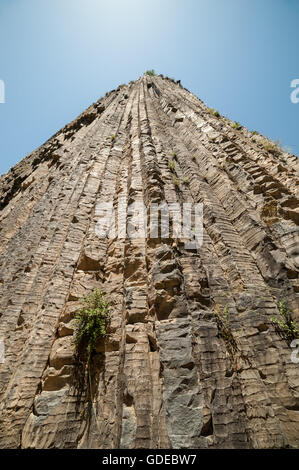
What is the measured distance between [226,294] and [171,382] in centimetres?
156

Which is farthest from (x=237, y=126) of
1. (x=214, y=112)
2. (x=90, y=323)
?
(x=90, y=323)

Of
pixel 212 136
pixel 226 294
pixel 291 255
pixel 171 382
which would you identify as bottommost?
pixel 171 382

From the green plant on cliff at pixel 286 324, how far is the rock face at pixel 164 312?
0.27 ft

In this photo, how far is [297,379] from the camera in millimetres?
2535

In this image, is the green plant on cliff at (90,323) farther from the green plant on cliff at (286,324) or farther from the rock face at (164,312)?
the green plant on cliff at (286,324)

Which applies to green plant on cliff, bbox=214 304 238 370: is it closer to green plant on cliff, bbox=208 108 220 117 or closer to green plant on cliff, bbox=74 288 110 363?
green plant on cliff, bbox=74 288 110 363

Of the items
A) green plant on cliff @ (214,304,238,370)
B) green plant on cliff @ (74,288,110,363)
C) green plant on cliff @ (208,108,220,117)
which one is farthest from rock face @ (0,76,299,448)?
green plant on cliff @ (208,108,220,117)

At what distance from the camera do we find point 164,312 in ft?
10.4

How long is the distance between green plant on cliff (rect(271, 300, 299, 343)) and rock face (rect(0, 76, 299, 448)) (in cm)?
8

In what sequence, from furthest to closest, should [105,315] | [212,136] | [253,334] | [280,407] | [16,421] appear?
[212,136], [105,315], [253,334], [16,421], [280,407]

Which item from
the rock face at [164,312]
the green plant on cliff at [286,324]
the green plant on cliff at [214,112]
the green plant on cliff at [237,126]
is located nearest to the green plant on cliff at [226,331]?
the rock face at [164,312]

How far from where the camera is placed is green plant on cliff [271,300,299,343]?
2880 mm
